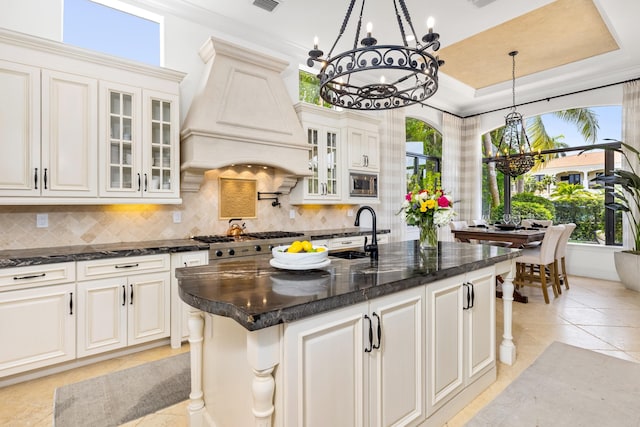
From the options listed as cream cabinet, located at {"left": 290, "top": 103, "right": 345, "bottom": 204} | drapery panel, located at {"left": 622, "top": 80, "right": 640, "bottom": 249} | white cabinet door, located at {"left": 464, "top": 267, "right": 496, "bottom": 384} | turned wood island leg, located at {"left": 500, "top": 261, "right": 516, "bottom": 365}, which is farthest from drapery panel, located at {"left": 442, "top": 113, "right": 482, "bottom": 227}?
white cabinet door, located at {"left": 464, "top": 267, "right": 496, "bottom": 384}

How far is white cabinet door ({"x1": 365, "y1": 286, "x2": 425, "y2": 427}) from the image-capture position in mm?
1546

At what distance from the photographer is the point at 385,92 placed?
250cm

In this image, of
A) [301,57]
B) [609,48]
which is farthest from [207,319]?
[609,48]

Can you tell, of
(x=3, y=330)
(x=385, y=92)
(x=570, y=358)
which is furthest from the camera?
(x=570, y=358)

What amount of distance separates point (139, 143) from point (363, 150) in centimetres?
293

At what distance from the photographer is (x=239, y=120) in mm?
3520

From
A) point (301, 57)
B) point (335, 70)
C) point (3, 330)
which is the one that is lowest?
point (3, 330)

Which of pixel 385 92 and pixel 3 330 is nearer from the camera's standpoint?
pixel 3 330

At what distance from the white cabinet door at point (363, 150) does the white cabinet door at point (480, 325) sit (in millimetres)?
2751

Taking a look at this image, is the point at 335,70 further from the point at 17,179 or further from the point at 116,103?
the point at 17,179

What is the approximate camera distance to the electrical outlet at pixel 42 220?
2.87 m

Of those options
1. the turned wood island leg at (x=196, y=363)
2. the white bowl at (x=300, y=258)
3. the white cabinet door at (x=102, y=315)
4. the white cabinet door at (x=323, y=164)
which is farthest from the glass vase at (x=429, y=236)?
the white cabinet door at (x=102, y=315)

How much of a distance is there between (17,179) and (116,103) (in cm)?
98

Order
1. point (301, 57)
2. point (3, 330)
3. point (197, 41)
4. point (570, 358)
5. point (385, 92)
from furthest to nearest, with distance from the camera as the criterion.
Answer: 1. point (301, 57)
2. point (197, 41)
3. point (570, 358)
4. point (385, 92)
5. point (3, 330)
